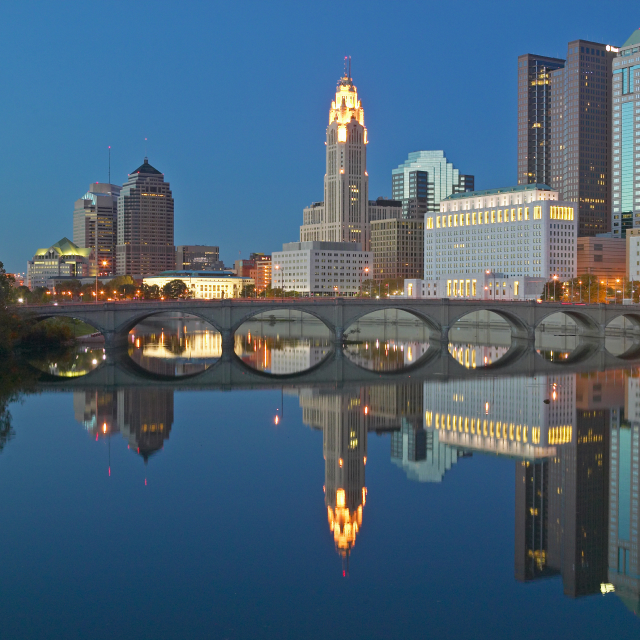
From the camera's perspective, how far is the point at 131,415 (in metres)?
53.3

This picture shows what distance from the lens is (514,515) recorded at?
32.9 metres

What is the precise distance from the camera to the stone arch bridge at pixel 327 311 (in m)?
89.2

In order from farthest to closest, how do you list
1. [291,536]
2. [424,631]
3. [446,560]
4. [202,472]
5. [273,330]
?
[273,330] < [202,472] < [291,536] < [446,560] < [424,631]

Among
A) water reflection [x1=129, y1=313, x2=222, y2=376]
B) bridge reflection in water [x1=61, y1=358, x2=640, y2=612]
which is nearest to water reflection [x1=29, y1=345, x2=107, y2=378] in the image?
water reflection [x1=129, y1=313, x2=222, y2=376]

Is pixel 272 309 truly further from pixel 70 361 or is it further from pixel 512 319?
pixel 512 319

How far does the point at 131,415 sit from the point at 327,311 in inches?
2048

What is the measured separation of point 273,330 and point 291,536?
11667cm

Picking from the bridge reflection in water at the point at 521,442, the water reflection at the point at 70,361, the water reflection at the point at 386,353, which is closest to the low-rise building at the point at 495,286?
the water reflection at the point at 386,353

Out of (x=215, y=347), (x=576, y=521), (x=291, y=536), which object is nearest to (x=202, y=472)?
(x=291, y=536)

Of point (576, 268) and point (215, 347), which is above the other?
point (576, 268)

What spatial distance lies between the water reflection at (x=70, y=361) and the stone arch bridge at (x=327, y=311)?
3261 millimetres

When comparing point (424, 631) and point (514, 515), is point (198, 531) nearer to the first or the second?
point (424, 631)

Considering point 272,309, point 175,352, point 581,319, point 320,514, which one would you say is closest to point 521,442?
point 320,514

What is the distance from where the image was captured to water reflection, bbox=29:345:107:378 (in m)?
73.1
